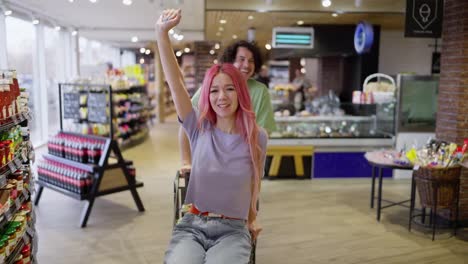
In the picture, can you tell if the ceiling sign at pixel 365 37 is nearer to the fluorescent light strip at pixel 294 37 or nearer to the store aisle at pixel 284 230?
the fluorescent light strip at pixel 294 37

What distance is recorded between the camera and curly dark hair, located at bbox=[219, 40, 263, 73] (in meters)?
2.96

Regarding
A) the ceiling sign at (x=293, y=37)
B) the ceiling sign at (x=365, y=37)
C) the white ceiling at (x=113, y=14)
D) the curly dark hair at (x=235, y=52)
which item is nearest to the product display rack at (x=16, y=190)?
the curly dark hair at (x=235, y=52)

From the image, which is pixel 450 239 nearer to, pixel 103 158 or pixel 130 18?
pixel 103 158

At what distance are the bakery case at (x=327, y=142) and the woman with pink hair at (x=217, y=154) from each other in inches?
176

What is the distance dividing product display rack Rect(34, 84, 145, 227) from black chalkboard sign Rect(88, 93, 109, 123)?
529 mm

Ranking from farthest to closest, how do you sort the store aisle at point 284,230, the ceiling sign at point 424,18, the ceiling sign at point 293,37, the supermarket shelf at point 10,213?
the ceiling sign at point 293,37 < the ceiling sign at point 424,18 < the store aisle at point 284,230 < the supermarket shelf at point 10,213

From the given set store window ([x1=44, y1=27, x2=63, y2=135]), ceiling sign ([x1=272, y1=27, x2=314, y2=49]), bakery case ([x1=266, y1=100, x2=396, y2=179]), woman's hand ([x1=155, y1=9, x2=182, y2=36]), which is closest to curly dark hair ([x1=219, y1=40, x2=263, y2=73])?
woman's hand ([x1=155, y1=9, x2=182, y2=36])

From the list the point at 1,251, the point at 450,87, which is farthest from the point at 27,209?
the point at 450,87

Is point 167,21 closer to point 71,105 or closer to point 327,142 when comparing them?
point 71,105

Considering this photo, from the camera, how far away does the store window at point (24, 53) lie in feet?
28.8

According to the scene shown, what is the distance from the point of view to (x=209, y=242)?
2.11 meters

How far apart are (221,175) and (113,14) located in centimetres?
759

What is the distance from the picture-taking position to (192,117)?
2.23 m

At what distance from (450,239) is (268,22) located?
20.5 ft
